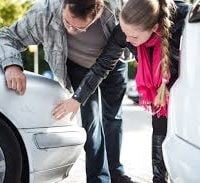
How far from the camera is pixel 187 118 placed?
2250 millimetres

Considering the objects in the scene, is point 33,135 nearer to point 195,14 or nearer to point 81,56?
point 81,56

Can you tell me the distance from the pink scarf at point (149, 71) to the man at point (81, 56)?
Answer: 0.43 metres

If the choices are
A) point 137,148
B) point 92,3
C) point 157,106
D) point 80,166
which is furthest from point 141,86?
point 137,148

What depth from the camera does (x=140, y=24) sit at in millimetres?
2723

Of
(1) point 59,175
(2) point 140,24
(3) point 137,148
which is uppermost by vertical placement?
(2) point 140,24

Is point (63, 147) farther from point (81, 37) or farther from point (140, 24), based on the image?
point (140, 24)

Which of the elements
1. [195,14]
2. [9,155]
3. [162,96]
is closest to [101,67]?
[162,96]

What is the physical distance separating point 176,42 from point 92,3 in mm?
598

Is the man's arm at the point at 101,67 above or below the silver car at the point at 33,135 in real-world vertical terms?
above

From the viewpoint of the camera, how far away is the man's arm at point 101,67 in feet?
10.8

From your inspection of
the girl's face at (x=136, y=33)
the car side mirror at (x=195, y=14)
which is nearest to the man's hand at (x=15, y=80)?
the girl's face at (x=136, y=33)

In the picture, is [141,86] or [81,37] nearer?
[141,86]

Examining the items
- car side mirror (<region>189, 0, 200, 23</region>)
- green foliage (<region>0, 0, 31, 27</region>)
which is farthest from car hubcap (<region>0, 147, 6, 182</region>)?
green foliage (<region>0, 0, 31, 27</region>)

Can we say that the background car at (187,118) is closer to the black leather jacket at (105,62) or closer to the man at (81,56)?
the black leather jacket at (105,62)
